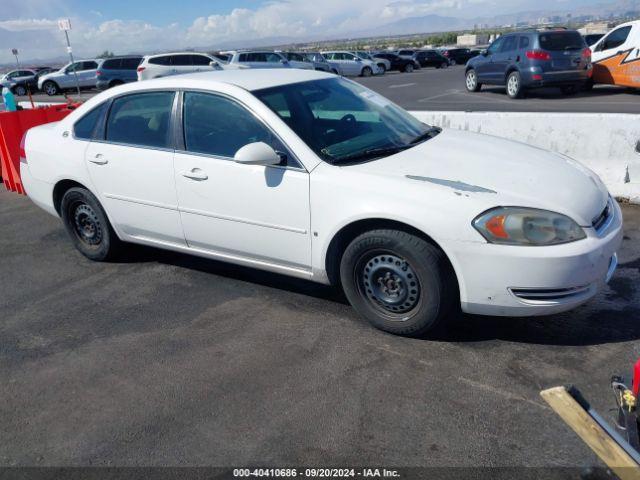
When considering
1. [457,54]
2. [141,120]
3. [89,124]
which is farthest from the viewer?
[457,54]

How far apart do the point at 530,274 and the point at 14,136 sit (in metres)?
7.48

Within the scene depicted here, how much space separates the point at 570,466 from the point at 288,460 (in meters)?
1.25

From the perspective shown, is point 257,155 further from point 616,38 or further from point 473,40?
point 473,40

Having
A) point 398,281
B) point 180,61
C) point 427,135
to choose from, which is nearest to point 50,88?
point 180,61

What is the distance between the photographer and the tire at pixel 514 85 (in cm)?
1507

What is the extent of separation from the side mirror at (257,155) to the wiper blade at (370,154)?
1.26 feet

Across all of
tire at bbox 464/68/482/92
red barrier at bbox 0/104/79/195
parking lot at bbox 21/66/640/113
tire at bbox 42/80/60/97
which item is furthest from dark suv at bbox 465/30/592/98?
tire at bbox 42/80/60/97

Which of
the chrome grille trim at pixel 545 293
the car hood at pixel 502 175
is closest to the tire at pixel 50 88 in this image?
the car hood at pixel 502 175

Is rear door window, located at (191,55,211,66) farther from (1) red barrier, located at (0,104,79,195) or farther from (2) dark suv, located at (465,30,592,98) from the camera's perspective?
(1) red barrier, located at (0,104,79,195)

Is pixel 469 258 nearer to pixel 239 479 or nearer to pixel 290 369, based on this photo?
pixel 290 369

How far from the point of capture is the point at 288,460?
105 inches

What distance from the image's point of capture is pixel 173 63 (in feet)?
83.3

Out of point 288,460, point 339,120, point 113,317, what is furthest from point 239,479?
point 339,120

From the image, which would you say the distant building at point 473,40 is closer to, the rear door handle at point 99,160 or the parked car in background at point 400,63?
the parked car in background at point 400,63
